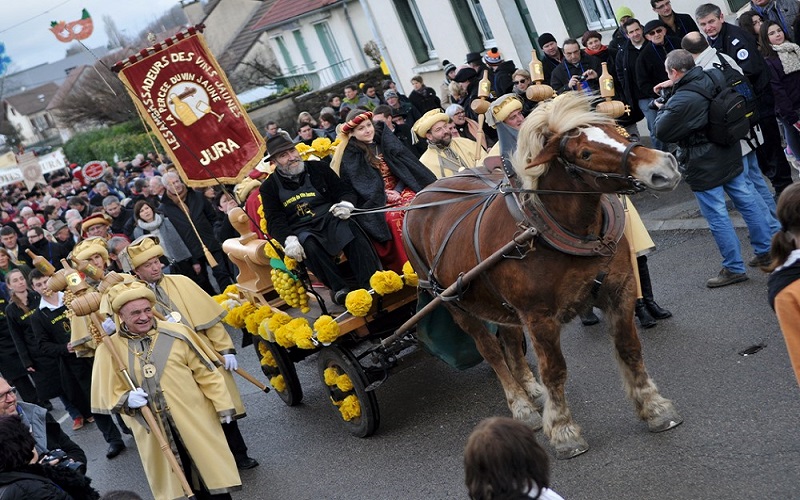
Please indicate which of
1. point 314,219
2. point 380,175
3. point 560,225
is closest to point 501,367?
point 560,225

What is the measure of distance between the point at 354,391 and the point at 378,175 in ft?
6.06

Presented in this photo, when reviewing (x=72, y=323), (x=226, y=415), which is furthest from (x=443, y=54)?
(x=226, y=415)

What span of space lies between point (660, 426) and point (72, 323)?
5620mm

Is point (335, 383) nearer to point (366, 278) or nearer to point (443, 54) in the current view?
point (366, 278)

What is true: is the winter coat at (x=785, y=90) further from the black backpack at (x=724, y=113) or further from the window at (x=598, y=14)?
the window at (x=598, y=14)

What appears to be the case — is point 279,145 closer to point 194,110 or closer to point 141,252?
point 141,252

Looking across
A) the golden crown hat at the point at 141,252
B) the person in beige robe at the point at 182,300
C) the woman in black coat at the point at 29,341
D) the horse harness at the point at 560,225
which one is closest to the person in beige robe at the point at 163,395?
the person in beige robe at the point at 182,300

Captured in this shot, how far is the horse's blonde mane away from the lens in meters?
6.01

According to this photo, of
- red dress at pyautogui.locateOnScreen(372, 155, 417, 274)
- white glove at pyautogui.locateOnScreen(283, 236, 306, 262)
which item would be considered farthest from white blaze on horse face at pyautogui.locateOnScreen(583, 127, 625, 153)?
white glove at pyautogui.locateOnScreen(283, 236, 306, 262)

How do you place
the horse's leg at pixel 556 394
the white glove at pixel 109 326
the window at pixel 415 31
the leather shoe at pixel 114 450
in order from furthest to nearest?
the window at pixel 415 31, the leather shoe at pixel 114 450, the white glove at pixel 109 326, the horse's leg at pixel 556 394

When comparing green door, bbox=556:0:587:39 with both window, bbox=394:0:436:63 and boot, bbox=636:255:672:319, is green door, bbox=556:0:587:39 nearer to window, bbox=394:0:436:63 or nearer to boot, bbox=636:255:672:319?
window, bbox=394:0:436:63

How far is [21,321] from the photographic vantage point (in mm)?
12000

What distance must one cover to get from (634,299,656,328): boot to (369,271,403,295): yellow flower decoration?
2.03 metres

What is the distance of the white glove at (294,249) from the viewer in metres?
8.23
